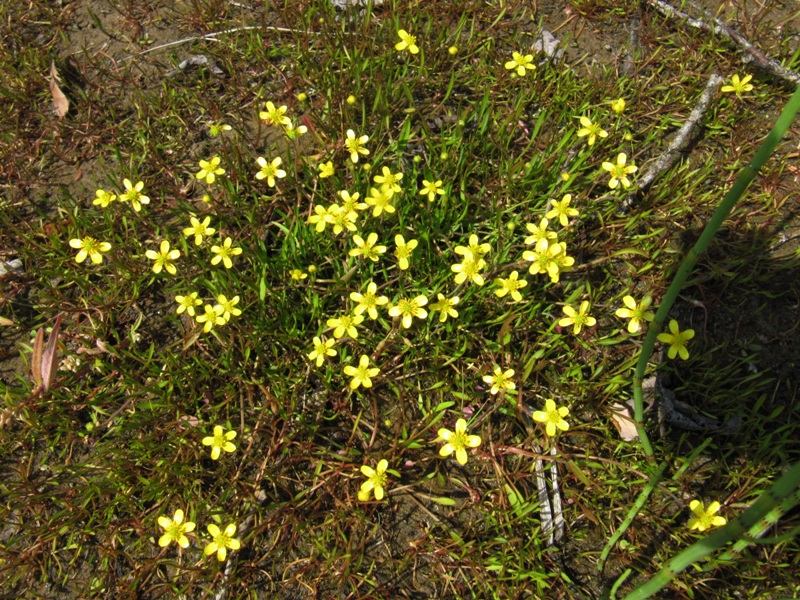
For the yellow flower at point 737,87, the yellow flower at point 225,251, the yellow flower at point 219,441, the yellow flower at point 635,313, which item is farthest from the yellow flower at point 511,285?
the yellow flower at point 737,87

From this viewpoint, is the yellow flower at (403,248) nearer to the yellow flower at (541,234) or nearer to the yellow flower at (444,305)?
the yellow flower at (444,305)

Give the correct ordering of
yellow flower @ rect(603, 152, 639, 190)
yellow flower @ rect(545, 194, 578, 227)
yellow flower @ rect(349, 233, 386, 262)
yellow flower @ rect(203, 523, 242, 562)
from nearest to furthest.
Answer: yellow flower @ rect(203, 523, 242, 562) < yellow flower @ rect(349, 233, 386, 262) < yellow flower @ rect(545, 194, 578, 227) < yellow flower @ rect(603, 152, 639, 190)

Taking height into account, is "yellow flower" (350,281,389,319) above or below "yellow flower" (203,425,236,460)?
above

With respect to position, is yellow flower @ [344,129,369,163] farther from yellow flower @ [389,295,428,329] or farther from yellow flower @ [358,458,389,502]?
yellow flower @ [358,458,389,502]

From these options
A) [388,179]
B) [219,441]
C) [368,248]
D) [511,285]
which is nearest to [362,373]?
[368,248]

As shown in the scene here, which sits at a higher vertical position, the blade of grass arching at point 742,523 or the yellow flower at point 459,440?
the blade of grass arching at point 742,523

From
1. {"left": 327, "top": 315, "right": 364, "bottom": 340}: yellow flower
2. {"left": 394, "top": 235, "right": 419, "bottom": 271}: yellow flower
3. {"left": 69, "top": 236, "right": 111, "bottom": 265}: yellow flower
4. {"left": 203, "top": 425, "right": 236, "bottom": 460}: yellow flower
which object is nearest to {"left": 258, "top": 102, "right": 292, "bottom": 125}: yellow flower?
{"left": 394, "top": 235, "right": 419, "bottom": 271}: yellow flower
